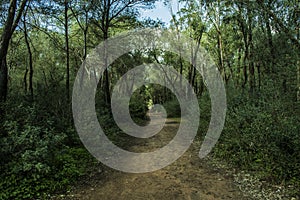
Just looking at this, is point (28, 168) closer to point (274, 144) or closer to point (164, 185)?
point (164, 185)

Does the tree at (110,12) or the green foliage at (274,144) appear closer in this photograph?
the green foliage at (274,144)

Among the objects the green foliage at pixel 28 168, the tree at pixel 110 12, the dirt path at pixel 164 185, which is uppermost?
the tree at pixel 110 12

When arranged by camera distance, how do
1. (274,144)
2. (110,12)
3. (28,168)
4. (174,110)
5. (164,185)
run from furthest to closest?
(174,110) < (110,12) < (164,185) < (274,144) < (28,168)

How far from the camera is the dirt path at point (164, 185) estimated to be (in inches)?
181

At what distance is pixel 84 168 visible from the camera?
610cm

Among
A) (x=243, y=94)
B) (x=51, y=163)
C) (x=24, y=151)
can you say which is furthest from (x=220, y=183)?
(x=243, y=94)

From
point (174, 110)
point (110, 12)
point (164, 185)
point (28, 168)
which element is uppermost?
point (110, 12)

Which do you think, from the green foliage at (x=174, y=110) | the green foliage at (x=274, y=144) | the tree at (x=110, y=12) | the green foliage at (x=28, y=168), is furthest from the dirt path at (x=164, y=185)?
the green foliage at (x=174, y=110)

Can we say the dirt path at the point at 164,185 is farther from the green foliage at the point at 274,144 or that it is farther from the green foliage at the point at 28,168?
the green foliage at the point at 274,144

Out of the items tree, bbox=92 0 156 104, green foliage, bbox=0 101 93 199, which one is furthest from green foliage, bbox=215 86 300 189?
tree, bbox=92 0 156 104

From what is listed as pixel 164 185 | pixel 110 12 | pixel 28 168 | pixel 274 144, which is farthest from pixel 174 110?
pixel 28 168

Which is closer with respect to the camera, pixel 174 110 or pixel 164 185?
pixel 164 185

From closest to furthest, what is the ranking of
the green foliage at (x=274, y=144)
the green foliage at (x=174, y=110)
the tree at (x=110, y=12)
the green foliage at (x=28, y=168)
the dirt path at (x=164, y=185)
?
the green foliage at (x=28, y=168) < the dirt path at (x=164, y=185) < the green foliage at (x=274, y=144) < the tree at (x=110, y=12) < the green foliage at (x=174, y=110)

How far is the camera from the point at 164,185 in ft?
16.7
